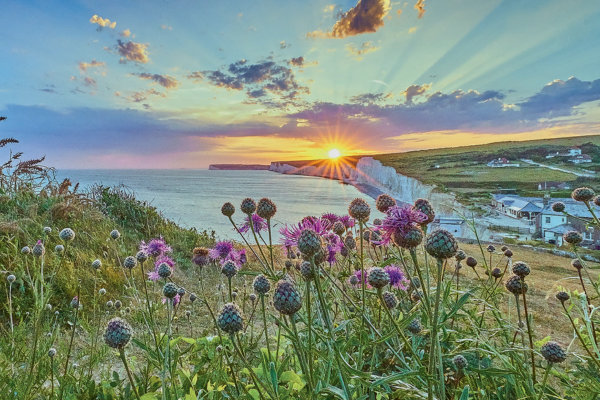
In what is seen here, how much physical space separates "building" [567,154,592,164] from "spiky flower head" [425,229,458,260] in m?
14.1

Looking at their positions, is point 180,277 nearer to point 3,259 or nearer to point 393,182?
point 3,259

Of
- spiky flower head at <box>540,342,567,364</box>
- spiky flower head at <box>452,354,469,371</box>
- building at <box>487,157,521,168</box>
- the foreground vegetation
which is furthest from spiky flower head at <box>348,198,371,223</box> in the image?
building at <box>487,157,521,168</box>

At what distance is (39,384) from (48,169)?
25.5 feet

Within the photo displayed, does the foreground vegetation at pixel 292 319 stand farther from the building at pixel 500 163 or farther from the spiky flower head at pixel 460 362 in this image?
the building at pixel 500 163

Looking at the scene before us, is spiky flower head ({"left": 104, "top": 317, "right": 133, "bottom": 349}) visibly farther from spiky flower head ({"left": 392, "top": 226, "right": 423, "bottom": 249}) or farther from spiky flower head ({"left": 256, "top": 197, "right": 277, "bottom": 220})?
spiky flower head ({"left": 392, "top": 226, "right": 423, "bottom": 249})

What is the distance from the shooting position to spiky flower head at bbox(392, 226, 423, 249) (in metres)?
1.15

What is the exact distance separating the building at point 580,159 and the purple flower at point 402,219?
14002 mm

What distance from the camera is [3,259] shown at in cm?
388

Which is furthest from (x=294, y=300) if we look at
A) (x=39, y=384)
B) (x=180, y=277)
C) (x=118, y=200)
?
(x=118, y=200)

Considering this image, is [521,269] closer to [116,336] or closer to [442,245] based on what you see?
[442,245]

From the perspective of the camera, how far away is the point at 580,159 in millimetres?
11469

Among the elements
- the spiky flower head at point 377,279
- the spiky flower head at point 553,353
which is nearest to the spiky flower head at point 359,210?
the spiky flower head at point 377,279

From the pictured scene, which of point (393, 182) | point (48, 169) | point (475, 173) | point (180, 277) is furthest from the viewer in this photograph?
point (393, 182)

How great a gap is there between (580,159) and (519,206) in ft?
23.0
